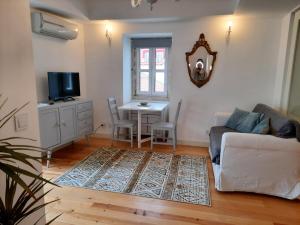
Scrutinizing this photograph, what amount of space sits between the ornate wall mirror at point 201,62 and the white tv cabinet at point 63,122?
2122 millimetres

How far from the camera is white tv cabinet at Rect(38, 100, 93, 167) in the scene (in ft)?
10.7

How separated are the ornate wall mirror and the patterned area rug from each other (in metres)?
1.48

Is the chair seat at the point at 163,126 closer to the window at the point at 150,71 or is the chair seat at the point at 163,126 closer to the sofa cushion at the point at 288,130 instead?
the window at the point at 150,71

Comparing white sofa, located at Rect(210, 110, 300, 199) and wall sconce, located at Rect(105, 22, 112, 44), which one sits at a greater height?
wall sconce, located at Rect(105, 22, 112, 44)

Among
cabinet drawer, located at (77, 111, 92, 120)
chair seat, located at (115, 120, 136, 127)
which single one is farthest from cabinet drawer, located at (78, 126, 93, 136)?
chair seat, located at (115, 120, 136, 127)

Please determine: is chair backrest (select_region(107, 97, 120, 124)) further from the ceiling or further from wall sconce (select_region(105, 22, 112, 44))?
the ceiling

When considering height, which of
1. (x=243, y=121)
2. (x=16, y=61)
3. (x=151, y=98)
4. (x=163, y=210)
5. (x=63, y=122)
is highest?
(x=16, y=61)

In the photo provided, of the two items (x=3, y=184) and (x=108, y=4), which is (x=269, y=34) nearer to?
(x=108, y=4)

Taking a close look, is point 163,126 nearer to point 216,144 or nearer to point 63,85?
point 216,144

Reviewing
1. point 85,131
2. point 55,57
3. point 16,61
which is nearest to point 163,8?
point 55,57

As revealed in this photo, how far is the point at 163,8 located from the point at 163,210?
326cm

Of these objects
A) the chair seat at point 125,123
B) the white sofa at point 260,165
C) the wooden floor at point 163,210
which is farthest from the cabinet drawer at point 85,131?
the white sofa at point 260,165

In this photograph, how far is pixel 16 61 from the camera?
4.44 feet

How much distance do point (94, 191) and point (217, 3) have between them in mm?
3474
